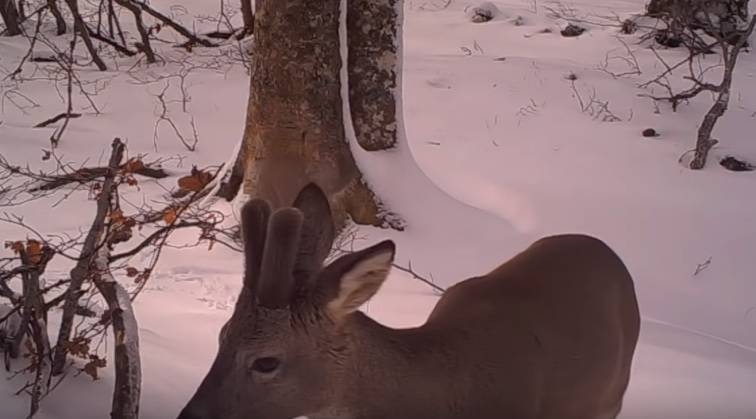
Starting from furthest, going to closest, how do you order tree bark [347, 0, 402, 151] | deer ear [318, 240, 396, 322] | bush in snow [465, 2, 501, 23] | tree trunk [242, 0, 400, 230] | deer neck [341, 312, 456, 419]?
bush in snow [465, 2, 501, 23]
tree bark [347, 0, 402, 151]
tree trunk [242, 0, 400, 230]
deer neck [341, 312, 456, 419]
deer ear [318, 240, 396, 322]

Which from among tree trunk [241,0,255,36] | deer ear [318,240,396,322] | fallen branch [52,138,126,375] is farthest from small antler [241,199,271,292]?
tree trunk [241,0,255,36]

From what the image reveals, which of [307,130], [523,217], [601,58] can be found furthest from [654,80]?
[307,130]

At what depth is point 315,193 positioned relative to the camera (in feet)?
7.78

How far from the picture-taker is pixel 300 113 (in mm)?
5043

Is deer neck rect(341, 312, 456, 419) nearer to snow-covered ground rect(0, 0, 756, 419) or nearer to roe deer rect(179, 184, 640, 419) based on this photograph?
roe deer rect(179, 184, 640, 419)

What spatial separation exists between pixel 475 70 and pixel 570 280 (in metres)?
6.50

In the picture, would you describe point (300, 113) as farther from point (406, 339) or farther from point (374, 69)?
point (406, 339)

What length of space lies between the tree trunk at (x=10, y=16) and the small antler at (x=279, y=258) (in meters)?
8.54

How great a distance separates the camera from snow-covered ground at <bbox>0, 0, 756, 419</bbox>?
367 centimetres

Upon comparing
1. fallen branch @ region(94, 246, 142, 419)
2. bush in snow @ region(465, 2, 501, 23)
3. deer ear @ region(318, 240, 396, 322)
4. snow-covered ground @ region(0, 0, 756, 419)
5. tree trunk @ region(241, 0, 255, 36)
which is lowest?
snow-covered ground @ region(0, 0, 756, 419)

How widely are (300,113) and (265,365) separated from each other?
3.03m

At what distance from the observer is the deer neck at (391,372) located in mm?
2279

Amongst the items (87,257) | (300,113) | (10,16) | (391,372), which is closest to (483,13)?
(10,16)

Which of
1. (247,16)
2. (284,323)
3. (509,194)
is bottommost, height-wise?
(509,194)
